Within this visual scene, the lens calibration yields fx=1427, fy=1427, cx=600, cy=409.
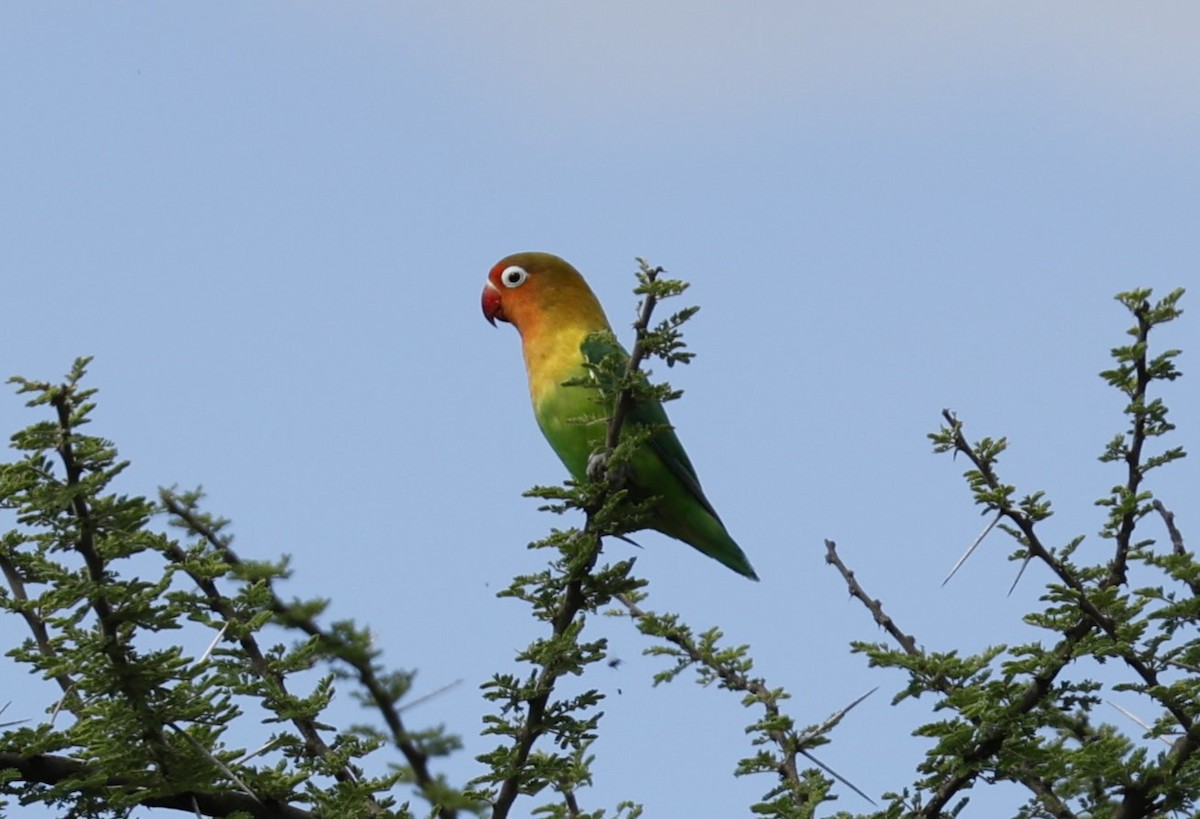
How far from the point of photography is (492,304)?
24.9 feet

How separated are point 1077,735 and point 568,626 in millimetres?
1884

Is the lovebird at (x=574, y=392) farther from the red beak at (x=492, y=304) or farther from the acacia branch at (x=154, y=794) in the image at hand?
the acacia branch at (x=154, y=794)

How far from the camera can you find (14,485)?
3268 millimetres

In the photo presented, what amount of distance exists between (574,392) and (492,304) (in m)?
1.43

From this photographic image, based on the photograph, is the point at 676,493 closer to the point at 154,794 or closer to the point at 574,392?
the point at 574,392

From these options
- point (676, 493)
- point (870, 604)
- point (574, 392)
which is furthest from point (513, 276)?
point (870, 604)

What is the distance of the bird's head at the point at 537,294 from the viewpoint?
7133 mm

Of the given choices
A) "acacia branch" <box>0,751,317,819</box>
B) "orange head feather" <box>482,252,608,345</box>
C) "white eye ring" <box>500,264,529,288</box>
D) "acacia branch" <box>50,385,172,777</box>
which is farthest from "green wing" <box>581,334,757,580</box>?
"acacia branch" <box>50,385,172,777</box>

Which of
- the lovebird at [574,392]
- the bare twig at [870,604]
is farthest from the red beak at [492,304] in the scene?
the bare twig at [870,604]

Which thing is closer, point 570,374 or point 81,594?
point 81,594

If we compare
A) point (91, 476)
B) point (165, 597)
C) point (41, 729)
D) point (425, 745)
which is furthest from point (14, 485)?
point (425, 745)

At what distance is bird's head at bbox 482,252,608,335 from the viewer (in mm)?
7133

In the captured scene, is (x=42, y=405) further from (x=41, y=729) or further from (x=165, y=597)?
(x=41, y=729)

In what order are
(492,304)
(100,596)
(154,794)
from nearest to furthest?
(100,596) < (154,794) < (492,304)
